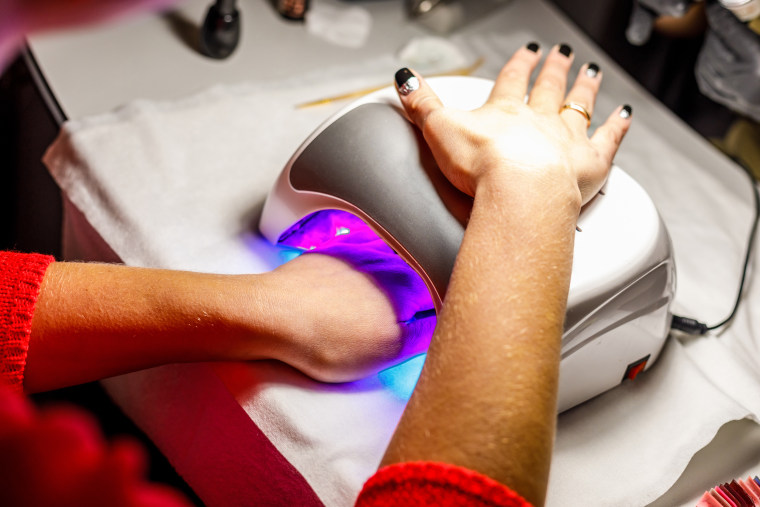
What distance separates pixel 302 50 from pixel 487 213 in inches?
26.5

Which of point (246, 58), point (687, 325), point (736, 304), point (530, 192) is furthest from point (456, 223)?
point (246, 58)

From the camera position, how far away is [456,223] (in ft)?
2.02

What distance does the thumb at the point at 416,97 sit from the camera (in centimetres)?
66

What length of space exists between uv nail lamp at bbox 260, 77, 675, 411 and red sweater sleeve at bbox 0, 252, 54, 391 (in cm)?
26

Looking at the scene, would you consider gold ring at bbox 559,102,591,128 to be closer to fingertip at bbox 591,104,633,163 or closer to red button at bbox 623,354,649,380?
fingertip at bbox 591,104,633,163

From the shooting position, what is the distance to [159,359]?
2.00ft

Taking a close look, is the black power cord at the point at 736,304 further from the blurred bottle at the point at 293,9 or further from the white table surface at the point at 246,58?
the blurred bottle at the point at 293,9

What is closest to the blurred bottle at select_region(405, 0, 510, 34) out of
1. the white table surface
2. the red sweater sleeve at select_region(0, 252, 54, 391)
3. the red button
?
the white table surface

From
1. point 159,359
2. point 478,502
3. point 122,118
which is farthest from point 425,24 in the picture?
point 478,502

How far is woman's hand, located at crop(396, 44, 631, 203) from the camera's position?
23.0 inches

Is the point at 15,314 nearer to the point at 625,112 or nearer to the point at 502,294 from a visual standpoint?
the point at 502,294

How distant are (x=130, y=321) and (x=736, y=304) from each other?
0.69 m

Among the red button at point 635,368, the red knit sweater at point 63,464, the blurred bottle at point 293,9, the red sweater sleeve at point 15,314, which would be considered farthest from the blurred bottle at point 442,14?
Answer: the red knit sweater at point 63,464

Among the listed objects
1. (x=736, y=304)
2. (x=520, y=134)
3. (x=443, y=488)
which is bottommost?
(x=736, y=304)
